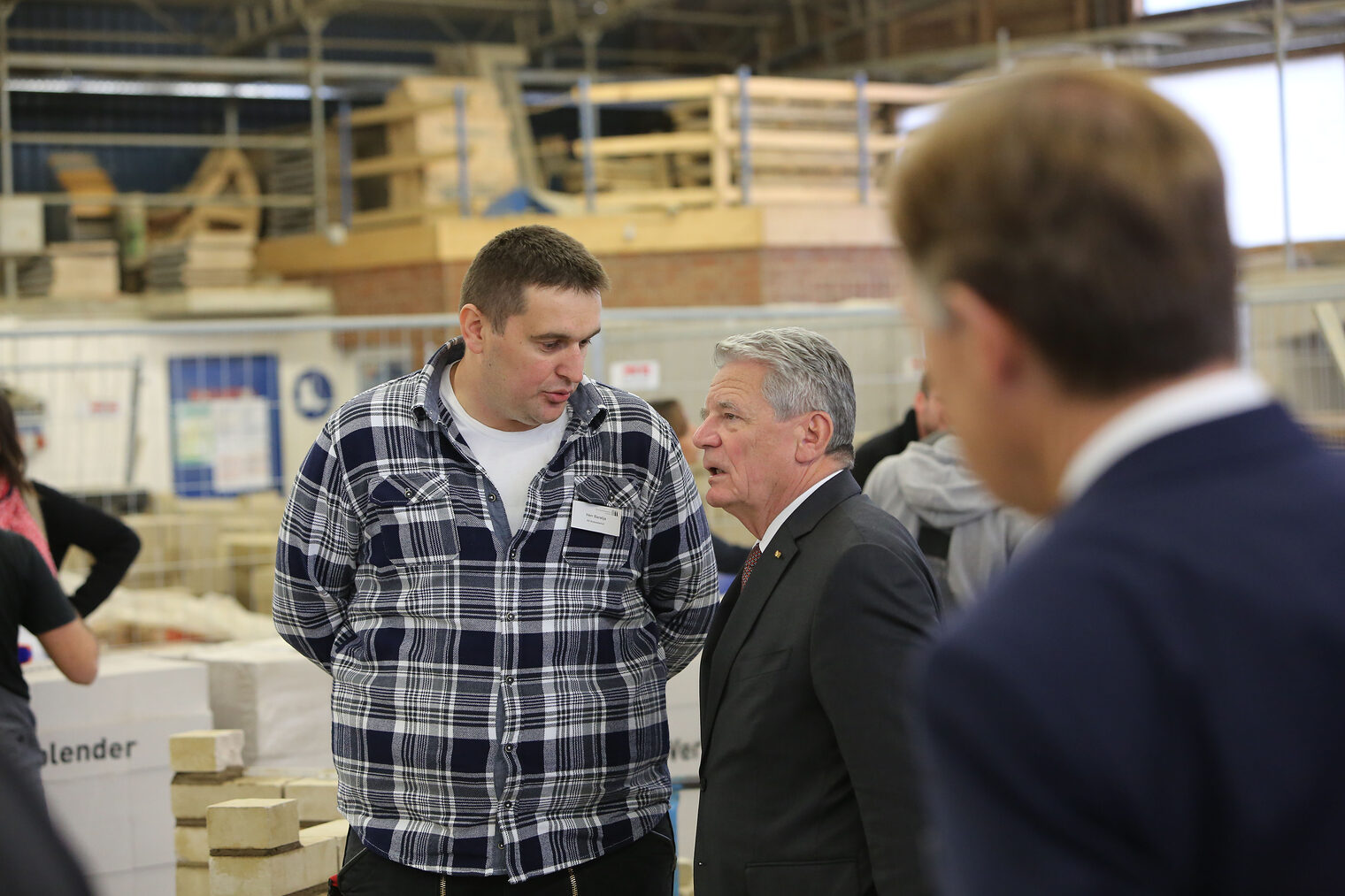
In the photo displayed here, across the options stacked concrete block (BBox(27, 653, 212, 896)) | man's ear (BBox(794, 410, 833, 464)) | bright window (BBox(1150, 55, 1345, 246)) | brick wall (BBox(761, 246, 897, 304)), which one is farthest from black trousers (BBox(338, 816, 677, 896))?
bright window (BBox(1150, 55, 1345, 246))

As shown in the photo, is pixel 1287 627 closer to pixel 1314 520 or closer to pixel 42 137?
pixel 1314 520

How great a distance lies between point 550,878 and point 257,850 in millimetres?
906

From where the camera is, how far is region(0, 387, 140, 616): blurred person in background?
4.14 metres

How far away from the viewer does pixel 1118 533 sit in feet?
2.80

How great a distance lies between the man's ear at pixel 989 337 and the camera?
90 cm

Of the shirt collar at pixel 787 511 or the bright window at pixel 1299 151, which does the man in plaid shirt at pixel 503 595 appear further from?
the bright window at pixel 1299 151

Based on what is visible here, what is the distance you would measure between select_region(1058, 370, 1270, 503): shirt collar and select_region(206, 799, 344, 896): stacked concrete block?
2.50 m

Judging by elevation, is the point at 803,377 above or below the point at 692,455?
above

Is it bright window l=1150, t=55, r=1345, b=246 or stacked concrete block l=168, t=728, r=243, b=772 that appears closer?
stacked concrete block l=168, t=728, r=243, b=772

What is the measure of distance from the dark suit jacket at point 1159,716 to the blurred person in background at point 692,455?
2.43 m

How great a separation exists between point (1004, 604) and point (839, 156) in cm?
1199

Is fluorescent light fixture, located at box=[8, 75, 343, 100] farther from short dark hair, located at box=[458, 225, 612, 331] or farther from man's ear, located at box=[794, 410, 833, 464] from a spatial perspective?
man's ear, located at box=[794, 410, 833, 464]

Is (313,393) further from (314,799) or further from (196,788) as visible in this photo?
(314,799)


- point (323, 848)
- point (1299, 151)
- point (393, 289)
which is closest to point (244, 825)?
point (323, 848)
